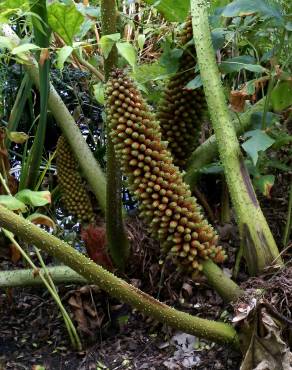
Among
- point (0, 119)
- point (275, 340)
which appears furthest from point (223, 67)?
point (0, 119)

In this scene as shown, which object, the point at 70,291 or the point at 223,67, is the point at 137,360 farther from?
the point at 223,67

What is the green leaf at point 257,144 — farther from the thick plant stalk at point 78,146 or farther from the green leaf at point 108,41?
the thick plant stalk at point 78,146

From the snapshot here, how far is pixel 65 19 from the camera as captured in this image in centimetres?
135

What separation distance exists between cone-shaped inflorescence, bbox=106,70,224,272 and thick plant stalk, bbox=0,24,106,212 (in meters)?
0.39

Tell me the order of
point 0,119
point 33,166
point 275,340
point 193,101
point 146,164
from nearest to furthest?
1. point 275,340
2. point 146,164
3. point 193,101
4. point 33,166
5. point 0,119

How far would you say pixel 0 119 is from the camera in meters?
2.01

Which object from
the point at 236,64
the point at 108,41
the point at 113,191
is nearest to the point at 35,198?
the point at 113,191

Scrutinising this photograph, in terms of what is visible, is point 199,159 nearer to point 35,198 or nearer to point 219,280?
point 219,280

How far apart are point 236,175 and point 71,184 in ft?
1.91

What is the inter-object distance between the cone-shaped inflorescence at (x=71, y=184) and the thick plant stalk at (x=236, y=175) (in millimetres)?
527

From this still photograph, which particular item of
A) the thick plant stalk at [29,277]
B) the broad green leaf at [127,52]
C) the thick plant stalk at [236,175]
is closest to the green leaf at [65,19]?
the broad green leaf at [127,52]

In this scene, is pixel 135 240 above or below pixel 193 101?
below

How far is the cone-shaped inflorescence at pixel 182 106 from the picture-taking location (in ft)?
5.22

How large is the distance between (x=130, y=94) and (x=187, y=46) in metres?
0.36
